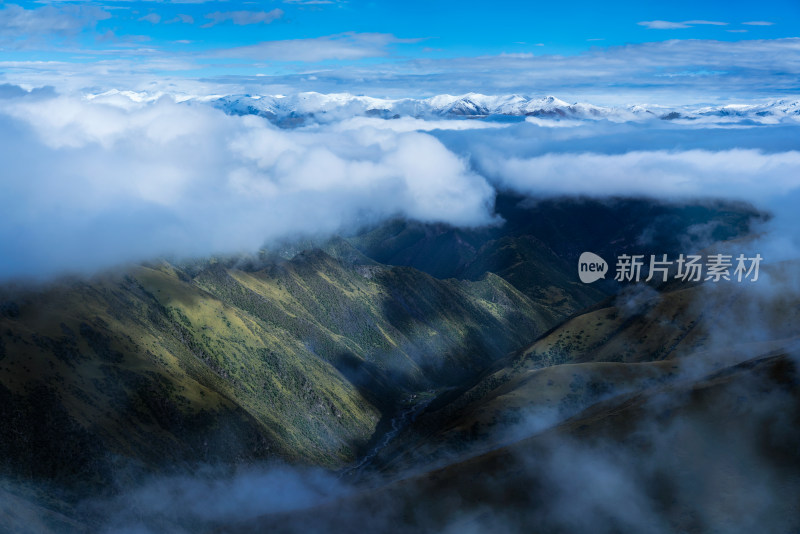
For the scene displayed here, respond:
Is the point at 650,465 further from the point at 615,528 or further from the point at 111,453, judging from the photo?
the point at 111,453

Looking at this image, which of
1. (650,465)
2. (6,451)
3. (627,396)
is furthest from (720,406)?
(6,451)

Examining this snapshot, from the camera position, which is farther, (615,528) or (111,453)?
(111,453)

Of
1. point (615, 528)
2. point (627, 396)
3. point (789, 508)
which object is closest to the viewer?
point (789, 508)

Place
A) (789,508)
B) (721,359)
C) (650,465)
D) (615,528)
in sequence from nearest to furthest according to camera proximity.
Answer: (789,508) → (615,528) → (650,465) → (721,359)

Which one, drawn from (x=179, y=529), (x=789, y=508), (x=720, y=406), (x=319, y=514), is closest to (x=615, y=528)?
(x=789, y=508)

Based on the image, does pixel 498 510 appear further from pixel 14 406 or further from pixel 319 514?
pixel 14 406

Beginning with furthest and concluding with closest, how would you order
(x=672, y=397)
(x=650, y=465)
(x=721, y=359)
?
(x=721, y=359) < (x=672, y=397) < (x=650, y=465)

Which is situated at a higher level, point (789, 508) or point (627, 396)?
point (789, 508)

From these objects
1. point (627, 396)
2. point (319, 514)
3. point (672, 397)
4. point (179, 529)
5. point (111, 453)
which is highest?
point (672, 397)

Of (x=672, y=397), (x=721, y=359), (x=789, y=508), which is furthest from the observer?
(x=721, y=359)
